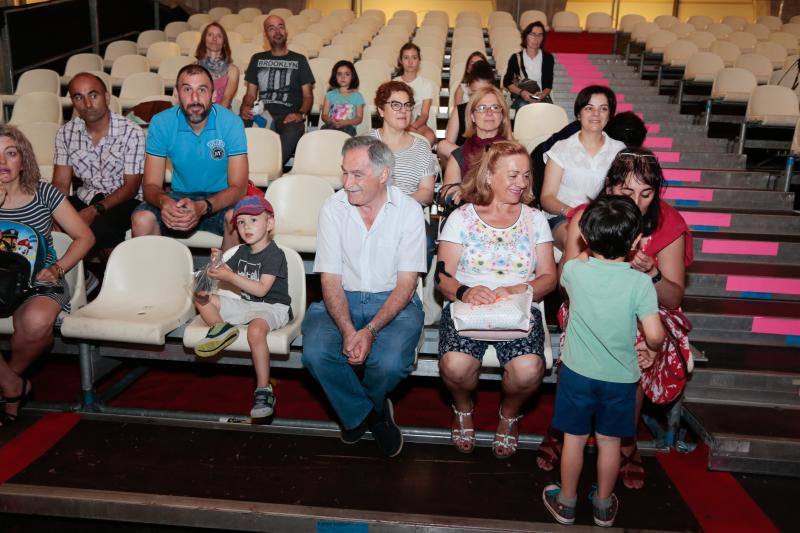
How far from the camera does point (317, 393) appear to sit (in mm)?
3314

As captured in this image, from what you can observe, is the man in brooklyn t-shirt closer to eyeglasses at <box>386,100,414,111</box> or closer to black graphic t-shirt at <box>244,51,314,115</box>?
black graphic t-shirt at <box>244,51,314,115</box>

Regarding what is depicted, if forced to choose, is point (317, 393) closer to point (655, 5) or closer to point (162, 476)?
point (162, 476)

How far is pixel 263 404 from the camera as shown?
8.48 feet

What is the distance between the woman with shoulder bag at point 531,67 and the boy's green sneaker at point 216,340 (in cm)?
357

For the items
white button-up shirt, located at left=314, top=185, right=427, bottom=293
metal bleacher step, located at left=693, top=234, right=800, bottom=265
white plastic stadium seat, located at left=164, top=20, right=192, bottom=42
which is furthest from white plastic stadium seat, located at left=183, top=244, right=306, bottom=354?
white plastic stadium seat, located at left=164, top=20, right=192, bottom=42

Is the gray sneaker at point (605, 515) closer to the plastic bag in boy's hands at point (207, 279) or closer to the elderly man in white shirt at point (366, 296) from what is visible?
the elderly man in white shirt at point (366, 296)

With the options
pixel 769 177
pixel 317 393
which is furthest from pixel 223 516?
pixel 769 177

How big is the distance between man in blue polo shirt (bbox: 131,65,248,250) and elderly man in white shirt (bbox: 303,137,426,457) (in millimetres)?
798

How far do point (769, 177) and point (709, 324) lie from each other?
1903 mm

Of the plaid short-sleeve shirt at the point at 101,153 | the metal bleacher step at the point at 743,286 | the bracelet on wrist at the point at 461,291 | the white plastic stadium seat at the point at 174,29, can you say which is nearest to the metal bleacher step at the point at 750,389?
the metal bleacher step at the point at 743,286

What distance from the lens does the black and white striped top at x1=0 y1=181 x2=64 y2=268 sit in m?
2.96

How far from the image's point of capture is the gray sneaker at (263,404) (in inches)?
Answer: 101

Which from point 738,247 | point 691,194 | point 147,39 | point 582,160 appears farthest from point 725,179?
point 147,39

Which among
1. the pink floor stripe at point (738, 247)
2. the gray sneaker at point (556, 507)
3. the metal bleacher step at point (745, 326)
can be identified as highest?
the pink floor stripe at point (738, 247)
